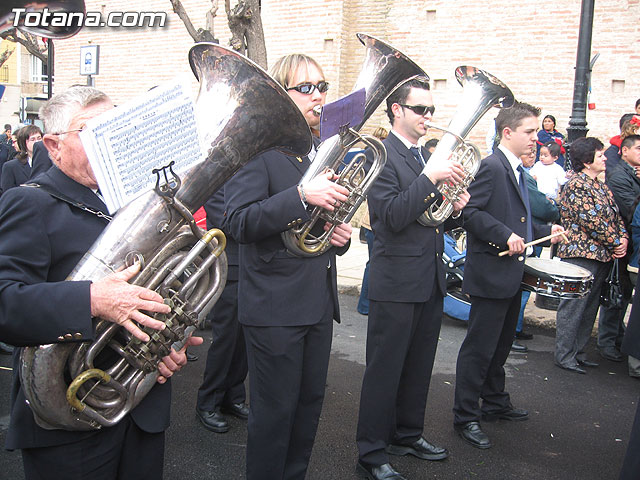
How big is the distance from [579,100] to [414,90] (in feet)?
15.8

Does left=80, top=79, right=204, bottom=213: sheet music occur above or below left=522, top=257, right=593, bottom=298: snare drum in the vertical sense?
above

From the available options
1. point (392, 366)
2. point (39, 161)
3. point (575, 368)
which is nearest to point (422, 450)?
point (392, 366)

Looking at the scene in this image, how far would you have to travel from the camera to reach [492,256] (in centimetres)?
380

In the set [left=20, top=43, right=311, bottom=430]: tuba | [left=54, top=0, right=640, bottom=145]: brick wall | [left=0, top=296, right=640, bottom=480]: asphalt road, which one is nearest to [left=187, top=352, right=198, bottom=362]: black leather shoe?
[left=0, top=296, right=640, bottom=480]: asphalt road

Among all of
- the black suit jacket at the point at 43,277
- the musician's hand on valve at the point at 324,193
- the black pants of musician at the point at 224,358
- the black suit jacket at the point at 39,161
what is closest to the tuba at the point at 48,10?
the black suit jacket at the point at 39,161

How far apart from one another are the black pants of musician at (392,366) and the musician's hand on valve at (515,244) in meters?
0.58

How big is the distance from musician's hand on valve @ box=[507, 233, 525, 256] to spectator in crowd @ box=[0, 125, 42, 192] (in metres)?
5.12

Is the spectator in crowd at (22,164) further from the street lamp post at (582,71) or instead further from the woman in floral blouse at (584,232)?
the street lamp post at (582,71)

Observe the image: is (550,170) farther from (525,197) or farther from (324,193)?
(324,193)

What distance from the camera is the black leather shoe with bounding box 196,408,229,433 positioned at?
3.83 metres

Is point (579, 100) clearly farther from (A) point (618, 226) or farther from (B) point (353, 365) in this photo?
(B) point (353, 365)

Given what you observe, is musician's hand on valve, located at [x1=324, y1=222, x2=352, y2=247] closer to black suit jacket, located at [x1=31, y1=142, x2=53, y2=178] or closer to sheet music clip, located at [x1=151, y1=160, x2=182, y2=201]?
sheet music clip, located at [x1=151, y1=160, x2=182, y2=201]

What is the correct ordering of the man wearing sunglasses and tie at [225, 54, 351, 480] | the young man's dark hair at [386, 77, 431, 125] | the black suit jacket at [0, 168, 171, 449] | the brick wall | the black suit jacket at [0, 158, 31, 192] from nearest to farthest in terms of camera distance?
the black suit jacket at [0, 168, 171, 449] → the man wearing sunglasses and tie at [225, 54, 351, 480] → the young man's dark hair at [386, 77, 431, 125] → the black suit jacket at [0, 158, 31, 192] → the brick wall

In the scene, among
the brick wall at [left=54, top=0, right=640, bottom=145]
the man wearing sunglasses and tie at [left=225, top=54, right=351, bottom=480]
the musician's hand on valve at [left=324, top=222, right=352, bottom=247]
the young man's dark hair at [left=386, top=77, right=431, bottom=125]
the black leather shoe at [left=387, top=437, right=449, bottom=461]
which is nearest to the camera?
the man wearing sunglasses and tie at [left=225, top=54, right=351, bottom=480]
